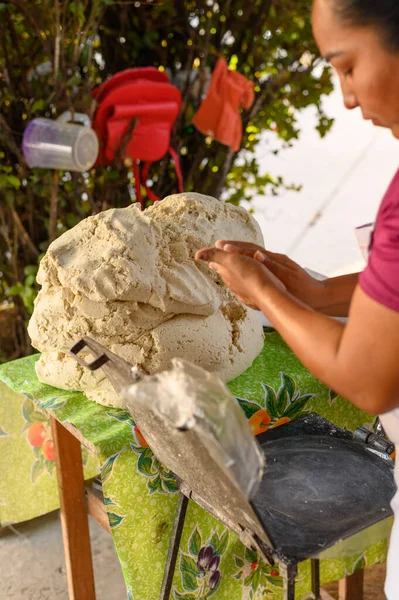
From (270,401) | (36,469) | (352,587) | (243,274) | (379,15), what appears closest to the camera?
(379,15)

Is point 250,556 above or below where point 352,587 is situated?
above

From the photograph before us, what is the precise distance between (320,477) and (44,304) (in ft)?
2.75

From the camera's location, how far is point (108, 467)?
1602 millimetres

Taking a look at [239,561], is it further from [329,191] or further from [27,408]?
[329,191]

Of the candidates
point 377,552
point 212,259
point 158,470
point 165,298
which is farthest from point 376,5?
Result: point 377,552

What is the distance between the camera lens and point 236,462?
104 cm

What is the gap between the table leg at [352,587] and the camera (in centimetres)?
209

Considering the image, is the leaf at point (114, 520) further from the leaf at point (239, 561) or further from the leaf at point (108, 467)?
the leaf at point (239, 561)

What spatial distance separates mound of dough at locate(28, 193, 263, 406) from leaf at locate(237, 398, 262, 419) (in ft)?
0.35

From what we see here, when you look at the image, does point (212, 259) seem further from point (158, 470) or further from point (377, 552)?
point (377, 552)

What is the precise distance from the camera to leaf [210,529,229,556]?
172cm

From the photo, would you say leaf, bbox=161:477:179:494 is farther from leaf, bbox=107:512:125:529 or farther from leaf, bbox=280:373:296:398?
leaf, bbox=280:373:296:398

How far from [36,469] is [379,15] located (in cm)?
189

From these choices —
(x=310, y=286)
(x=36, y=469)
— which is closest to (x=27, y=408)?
(x=36, y=469)
